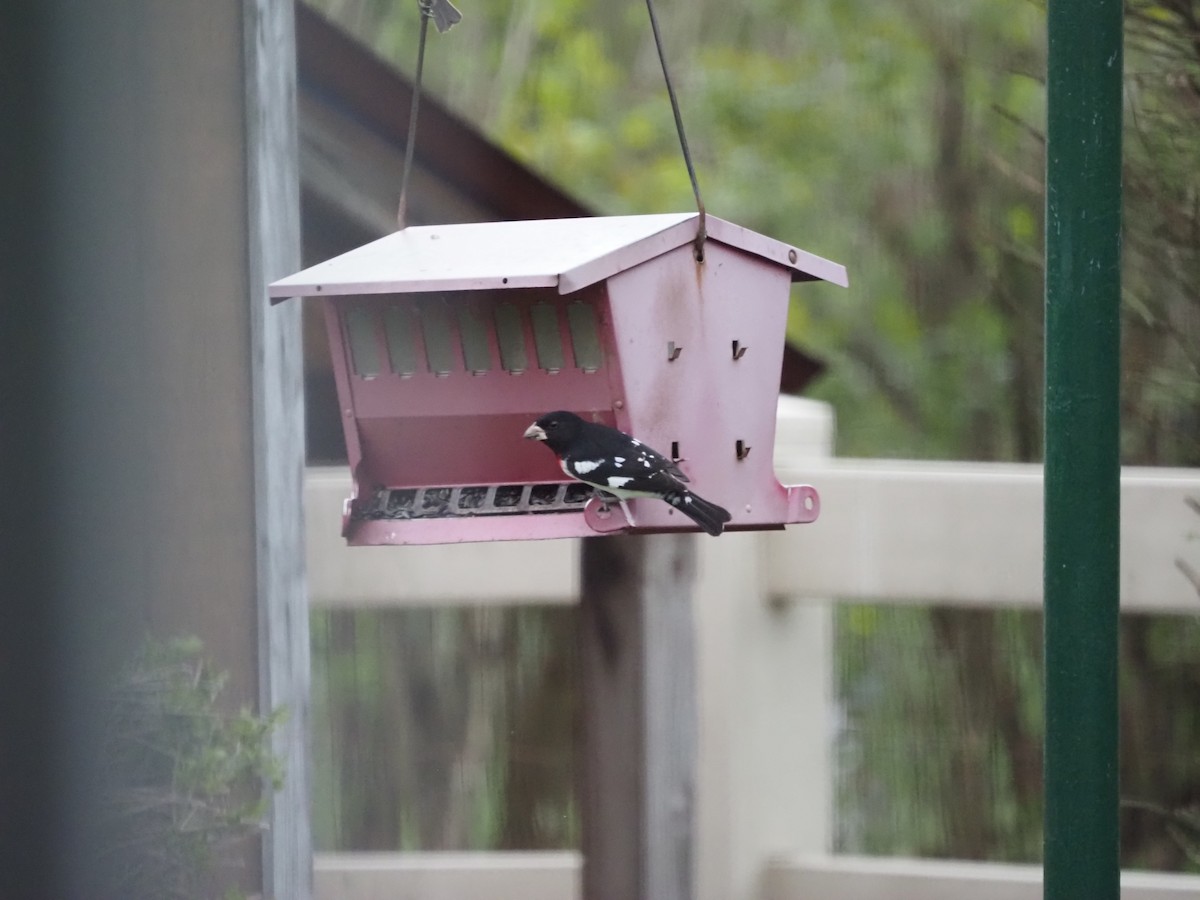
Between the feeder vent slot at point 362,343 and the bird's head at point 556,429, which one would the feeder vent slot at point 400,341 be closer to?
the feeder vent slot at point 362,343

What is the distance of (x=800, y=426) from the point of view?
382 centimetres

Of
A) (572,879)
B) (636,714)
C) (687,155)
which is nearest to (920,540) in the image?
(636,714)

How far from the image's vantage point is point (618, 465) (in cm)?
218

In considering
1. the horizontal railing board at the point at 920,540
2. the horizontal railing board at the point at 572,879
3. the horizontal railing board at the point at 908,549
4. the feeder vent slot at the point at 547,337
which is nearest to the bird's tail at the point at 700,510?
the feeder vent slot at the point at 547,337

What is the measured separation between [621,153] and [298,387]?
5859mm

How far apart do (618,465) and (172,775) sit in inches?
32.3

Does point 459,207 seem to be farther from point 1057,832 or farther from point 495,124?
point 495,124

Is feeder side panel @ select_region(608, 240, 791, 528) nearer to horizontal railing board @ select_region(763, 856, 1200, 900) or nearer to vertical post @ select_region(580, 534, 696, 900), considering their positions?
vertical post @ select_region(580, 534, 696, 900)

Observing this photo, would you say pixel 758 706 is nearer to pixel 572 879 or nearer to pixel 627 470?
pixel 572 879

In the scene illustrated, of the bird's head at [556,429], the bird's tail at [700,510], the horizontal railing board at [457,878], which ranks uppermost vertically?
the bird's head at [556,429]

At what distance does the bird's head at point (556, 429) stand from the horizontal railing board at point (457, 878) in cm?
176

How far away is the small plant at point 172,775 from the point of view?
225cm

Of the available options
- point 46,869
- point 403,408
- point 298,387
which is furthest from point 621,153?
point 46,869

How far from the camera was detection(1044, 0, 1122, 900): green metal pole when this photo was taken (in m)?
2.12
